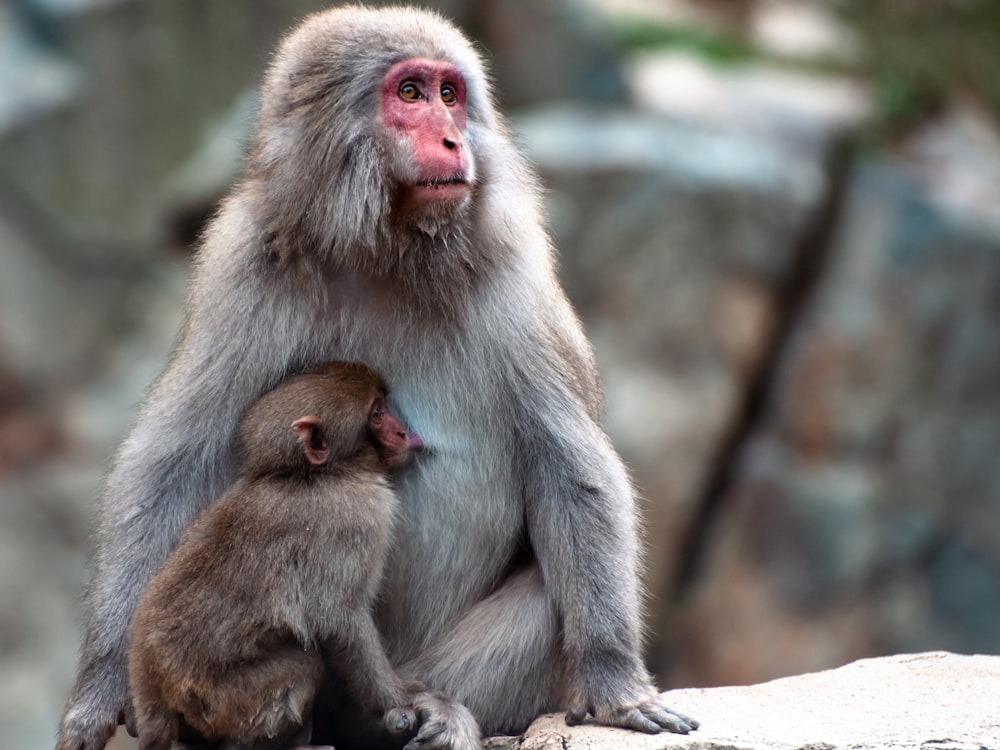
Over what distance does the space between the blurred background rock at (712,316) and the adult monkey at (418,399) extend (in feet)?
20.3

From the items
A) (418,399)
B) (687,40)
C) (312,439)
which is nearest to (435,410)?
(418,399)

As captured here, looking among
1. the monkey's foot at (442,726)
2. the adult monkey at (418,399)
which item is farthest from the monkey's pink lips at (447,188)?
the monkey's foot at (442,726)

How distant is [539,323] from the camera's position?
5.20 meters

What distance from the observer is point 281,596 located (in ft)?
14.6

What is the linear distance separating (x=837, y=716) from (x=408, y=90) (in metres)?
2.68

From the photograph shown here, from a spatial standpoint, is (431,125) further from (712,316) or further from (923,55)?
(923,55)

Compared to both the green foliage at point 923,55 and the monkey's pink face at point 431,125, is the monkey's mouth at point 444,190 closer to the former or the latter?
the monkey's pink face at point 431,125

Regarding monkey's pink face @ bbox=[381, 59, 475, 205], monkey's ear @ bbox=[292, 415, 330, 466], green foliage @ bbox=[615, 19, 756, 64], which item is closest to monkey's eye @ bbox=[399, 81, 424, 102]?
monkey's pink face @ bbox=[381, 59, 475, 205]

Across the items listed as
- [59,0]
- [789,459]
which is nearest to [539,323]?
[789,459]

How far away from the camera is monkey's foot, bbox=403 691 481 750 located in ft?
15.4

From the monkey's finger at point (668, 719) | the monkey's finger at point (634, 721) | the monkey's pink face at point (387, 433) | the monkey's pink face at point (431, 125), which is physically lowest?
the monkey's finger at point (634, 721)

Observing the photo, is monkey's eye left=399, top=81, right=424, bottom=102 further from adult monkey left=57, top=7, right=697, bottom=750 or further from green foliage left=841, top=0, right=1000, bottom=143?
green foliage left=841, top=0, right=1000, bottom=143

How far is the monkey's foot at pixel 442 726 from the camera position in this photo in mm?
4703

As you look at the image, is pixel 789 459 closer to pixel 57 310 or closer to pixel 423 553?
A: pixel 57 310
